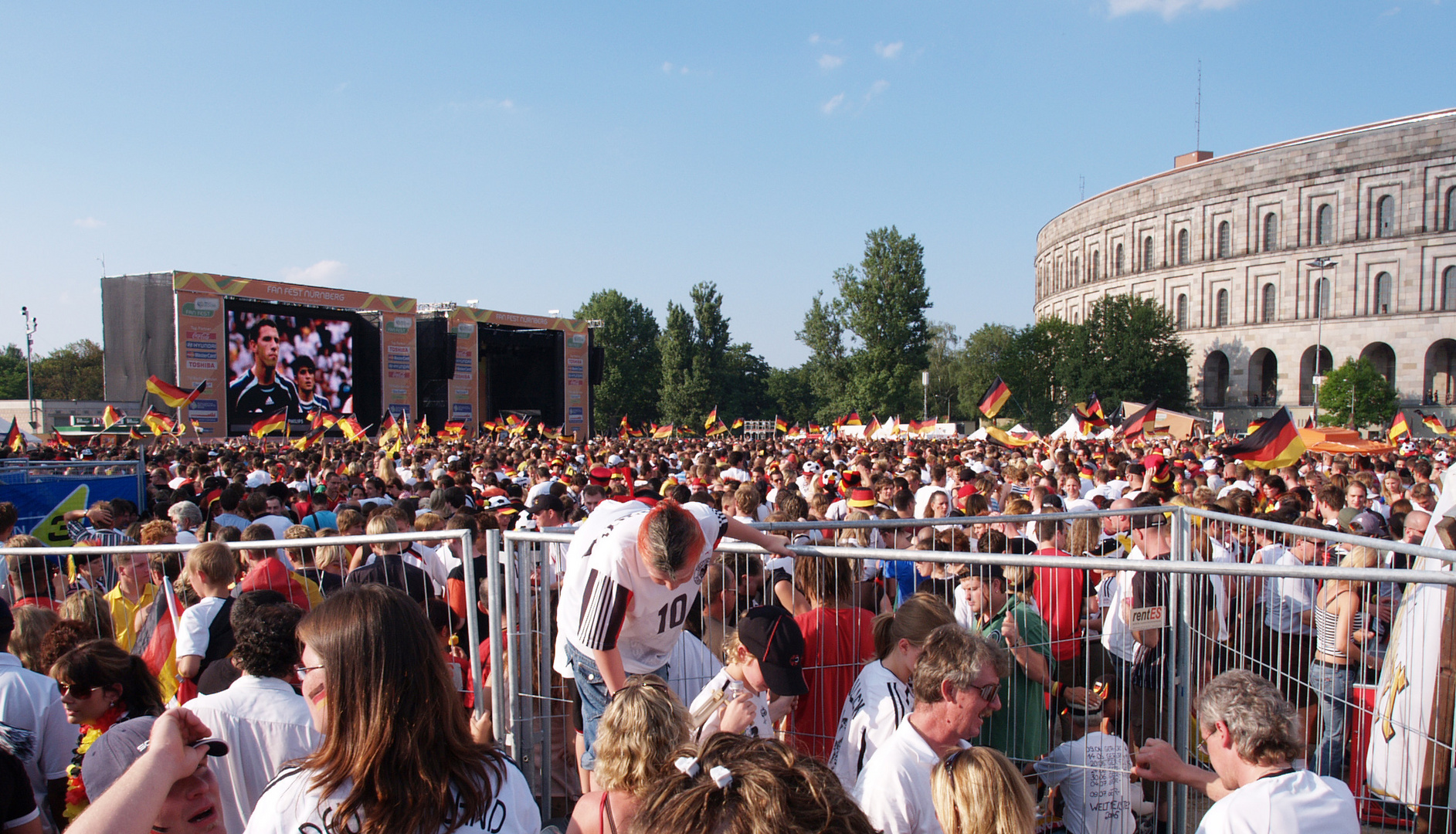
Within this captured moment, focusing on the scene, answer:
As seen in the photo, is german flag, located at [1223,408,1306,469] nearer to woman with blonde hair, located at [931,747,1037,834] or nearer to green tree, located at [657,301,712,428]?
woman with blonde hair, located at [931,747,1037,834]

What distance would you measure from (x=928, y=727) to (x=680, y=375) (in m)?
67.1

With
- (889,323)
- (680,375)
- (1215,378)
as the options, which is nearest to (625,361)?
(680,375)

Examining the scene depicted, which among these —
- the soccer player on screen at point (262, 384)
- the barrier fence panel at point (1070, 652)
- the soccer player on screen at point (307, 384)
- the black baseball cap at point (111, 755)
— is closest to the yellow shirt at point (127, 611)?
the barrier fence panel at point (1070, 652)

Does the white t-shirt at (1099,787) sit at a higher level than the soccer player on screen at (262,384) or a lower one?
lower

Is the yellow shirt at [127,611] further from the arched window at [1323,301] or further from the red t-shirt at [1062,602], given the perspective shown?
the arched window at [1323,301]

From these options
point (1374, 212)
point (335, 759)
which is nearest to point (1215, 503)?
point (335, 759)

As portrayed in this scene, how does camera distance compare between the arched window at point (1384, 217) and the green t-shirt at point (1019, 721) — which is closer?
the green t-shirt at point (1019, 721)

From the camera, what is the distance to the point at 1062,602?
15.3ft

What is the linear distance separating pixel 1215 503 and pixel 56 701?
7605 mm

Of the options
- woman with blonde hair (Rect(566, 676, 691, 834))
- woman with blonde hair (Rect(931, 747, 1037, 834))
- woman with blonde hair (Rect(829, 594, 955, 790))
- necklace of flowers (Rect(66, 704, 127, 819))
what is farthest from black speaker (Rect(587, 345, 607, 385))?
woman with blonde hair (Rect(931, 747, 1037, 834))

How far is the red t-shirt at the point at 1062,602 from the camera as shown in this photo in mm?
4527

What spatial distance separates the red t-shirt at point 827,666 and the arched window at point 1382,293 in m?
76.5

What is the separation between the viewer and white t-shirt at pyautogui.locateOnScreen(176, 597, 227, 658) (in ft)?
13.6

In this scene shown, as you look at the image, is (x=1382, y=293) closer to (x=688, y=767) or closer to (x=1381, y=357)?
(x=1381, y=357)
